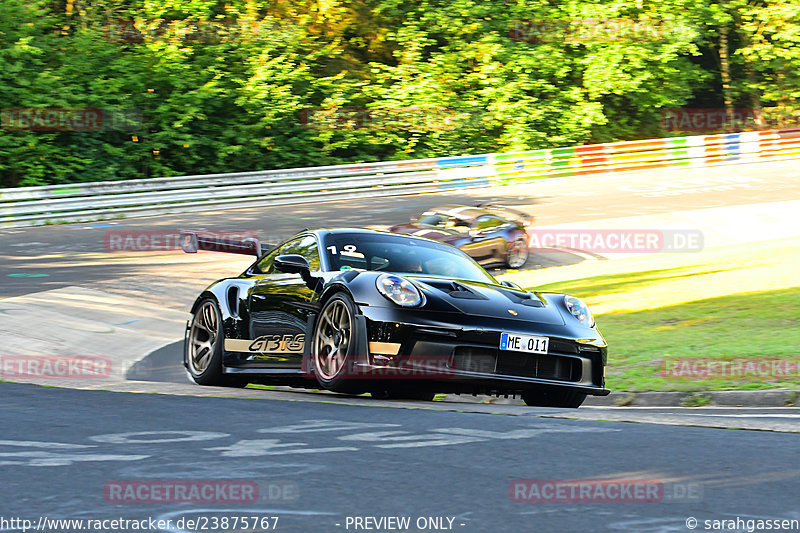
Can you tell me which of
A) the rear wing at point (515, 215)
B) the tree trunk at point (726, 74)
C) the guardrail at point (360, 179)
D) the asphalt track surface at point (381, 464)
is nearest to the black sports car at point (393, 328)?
the asphalt track surface at point (381, 464)

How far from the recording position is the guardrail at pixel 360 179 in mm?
26172

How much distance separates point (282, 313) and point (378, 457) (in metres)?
3.35

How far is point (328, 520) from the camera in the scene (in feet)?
12.5

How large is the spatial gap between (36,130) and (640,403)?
84.4 ft

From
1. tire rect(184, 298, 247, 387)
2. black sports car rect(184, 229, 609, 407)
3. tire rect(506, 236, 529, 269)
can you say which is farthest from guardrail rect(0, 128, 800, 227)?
black sports car rect(184, 229, 609, 407)

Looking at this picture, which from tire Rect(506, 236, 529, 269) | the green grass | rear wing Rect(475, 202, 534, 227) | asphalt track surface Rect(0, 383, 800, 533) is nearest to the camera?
asphalt track surface Rect(0, 383, 800, 533)

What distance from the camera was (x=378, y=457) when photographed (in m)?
4.90

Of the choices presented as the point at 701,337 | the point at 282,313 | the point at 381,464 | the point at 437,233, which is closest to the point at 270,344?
the point at 282,313

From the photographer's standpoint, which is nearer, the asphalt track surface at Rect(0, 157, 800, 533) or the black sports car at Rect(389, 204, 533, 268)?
the asphalt track surface at Rect(0, 157, 800, 533)

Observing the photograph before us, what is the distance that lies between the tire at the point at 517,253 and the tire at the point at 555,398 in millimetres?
12316

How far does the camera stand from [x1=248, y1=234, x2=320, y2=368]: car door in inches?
309

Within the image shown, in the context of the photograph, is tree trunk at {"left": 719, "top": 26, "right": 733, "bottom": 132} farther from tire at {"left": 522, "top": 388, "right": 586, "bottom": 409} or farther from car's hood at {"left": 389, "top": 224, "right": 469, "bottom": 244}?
tire at {"left": 522, "top": 388, "right": 586, "bottom": 409}

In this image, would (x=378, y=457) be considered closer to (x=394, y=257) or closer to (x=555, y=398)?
(x=555, y=398)

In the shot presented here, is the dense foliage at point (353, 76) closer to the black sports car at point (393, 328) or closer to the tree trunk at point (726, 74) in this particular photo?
the tree trunk at point (726, 74)
